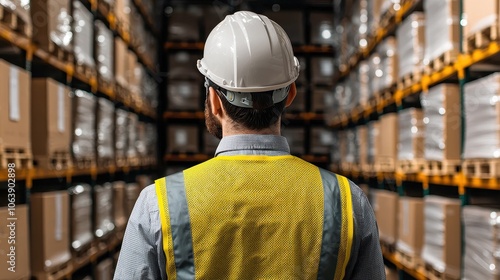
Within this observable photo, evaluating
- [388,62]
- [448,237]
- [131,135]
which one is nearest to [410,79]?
[388,62]

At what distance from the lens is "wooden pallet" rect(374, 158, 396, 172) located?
6.01m

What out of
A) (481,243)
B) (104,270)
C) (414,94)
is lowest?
(104,270)

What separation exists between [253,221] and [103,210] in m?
4.58

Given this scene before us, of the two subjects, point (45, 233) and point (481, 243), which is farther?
point (45, 233)

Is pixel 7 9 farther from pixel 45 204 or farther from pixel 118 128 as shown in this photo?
pixel 118 128

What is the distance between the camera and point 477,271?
3773mm

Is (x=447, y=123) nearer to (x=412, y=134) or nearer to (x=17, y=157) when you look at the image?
(x=412, y=134)

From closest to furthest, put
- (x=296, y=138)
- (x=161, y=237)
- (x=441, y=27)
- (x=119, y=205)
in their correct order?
(x=161, y=237)
(x=441, y=27)
(x=119, y=205)
(x=296, y=138)

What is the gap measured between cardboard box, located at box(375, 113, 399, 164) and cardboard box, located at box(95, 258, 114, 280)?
10.4 ft

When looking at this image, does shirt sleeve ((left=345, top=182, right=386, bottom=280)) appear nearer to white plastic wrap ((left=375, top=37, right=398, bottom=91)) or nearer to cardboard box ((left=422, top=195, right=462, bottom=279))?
cardboard box ((left=422, top=195, right=462, bottom=279))

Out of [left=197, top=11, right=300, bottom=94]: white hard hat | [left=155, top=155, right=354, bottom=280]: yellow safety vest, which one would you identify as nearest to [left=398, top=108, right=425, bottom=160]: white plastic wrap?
[left=197, top=11, right=300, bottom=94]: white hard hat

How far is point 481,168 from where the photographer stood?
12.5ft

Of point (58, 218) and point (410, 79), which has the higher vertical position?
point (410, 79)

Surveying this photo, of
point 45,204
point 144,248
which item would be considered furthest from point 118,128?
point 144,248
